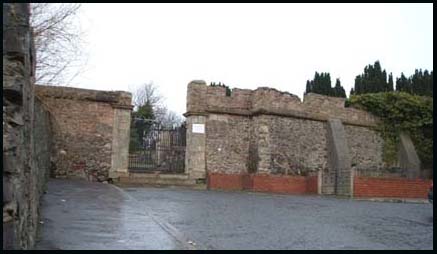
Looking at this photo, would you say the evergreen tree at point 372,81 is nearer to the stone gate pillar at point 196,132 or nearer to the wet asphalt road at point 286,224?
the stone gate pillar at point 196,132

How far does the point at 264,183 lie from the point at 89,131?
7.29m

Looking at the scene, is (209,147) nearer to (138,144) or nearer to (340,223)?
(138,144)

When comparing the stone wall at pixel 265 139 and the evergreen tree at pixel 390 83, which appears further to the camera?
the evergreen tree at pixel 390 83

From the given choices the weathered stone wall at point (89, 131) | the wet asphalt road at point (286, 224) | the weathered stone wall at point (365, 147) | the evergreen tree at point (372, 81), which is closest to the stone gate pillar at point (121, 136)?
the weathered stone wall at point (89, 131)

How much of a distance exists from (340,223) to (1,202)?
365 inches

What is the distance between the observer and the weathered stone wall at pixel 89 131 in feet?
67.6

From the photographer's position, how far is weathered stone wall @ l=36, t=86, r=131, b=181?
20609 millimetres

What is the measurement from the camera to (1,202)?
10.00 feet

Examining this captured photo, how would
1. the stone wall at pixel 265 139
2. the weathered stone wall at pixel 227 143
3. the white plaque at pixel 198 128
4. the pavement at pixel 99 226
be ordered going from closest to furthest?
1. the pavement at pixel 99 226
2. the stone wall at pixel 265 139
3. the white plaque at pixel 198 128
4. the weathered stone wall at pixel 227 143

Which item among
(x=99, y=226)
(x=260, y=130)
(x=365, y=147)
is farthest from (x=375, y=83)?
(x=99, y=226)

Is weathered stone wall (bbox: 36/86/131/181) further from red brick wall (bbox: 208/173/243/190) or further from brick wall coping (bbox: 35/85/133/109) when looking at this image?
red brick wall (bbox: 208/173/243/190)

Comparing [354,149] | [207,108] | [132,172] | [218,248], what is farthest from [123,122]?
[218,248]

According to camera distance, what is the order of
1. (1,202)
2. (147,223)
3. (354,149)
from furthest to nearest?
(354,149), (147,223), (1,202)

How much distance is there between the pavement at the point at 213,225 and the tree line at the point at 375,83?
80.2ft
